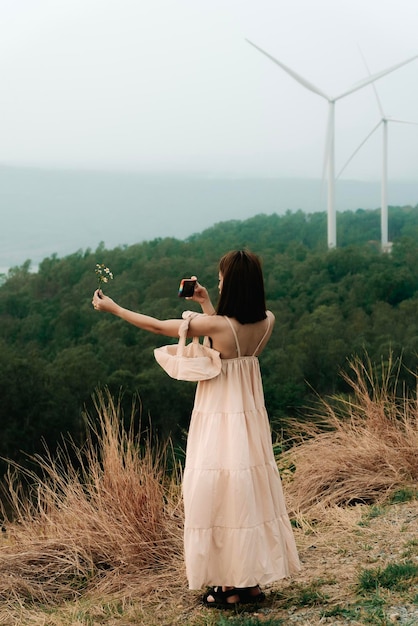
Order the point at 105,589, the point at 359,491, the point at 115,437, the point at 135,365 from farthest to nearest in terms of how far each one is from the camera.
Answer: the point at 135,365, the point at 359,491, the point at 115,437, the point at 105,589

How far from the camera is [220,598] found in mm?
4406

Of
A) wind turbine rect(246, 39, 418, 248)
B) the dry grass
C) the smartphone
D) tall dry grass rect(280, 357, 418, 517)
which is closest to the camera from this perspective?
the smartphone

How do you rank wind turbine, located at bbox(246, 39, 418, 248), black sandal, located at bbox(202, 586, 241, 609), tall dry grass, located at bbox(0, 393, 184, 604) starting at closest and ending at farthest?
black sandal, located at bbox(202, 586, 241, 609) < tall dry grass, located at bbox(0, 393, 184, 604) < wind turbine, located at bbox(246, 39, 418, 248)

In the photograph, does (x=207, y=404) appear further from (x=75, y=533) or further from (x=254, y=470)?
(x=75, y=533)

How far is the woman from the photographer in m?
4.09

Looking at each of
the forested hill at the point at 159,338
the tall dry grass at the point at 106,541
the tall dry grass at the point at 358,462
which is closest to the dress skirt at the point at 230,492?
the tall dry grass at the point at 106,541

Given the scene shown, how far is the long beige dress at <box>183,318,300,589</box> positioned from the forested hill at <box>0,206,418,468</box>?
60.6 feet

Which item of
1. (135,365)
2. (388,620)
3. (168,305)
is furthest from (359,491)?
(168,305)

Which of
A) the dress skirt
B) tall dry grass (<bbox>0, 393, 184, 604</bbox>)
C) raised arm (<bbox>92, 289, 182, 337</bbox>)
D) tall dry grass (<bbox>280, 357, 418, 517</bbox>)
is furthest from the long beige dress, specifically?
tall dry grass (<bbox>280, 357, 418, 517</bbox>)

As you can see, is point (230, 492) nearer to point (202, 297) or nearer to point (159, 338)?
A: point (202, 297)

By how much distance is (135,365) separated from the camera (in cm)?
3881

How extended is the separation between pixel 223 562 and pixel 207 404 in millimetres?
738

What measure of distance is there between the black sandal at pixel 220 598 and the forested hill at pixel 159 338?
18.2 metres

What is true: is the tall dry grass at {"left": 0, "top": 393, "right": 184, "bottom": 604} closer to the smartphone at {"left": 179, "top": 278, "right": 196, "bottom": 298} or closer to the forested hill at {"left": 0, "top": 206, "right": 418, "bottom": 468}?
the smartphone at {"left": 179, "top": 278, "right": 196, "bottom": 298}
